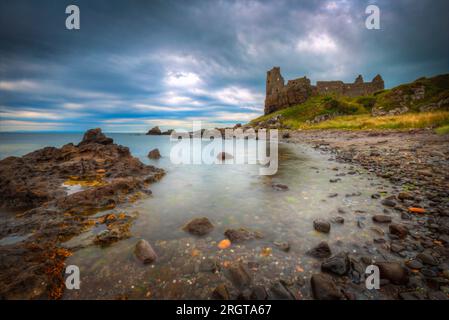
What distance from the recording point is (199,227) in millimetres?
6750

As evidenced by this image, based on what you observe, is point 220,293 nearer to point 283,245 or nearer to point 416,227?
point 283,245

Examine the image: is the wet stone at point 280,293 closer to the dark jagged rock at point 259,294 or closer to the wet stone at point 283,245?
the dark jagged rock at point 259,294

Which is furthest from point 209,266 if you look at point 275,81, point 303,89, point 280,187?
point 275,81

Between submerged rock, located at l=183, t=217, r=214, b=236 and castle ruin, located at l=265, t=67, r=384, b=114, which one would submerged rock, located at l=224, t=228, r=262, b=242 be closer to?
submerged rock, located at l=183, t=217, r=214, b=236

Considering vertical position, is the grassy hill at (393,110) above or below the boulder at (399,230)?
above

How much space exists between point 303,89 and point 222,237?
12796cm

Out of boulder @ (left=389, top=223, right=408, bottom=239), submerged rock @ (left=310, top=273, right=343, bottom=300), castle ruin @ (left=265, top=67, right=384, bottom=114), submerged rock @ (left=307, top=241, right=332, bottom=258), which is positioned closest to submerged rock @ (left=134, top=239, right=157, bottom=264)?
submerged rock @ (left=310, top=273, right=343, bottom=300)

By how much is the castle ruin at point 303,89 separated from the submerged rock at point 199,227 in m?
124

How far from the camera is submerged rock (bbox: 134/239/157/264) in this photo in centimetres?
514

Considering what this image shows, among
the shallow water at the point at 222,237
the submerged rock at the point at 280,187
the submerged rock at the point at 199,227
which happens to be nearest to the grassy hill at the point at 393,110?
the submerged rock at the point at 280,187

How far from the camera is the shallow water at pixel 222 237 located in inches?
173

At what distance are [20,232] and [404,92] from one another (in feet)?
272

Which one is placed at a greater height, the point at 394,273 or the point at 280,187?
the point at 280,187
